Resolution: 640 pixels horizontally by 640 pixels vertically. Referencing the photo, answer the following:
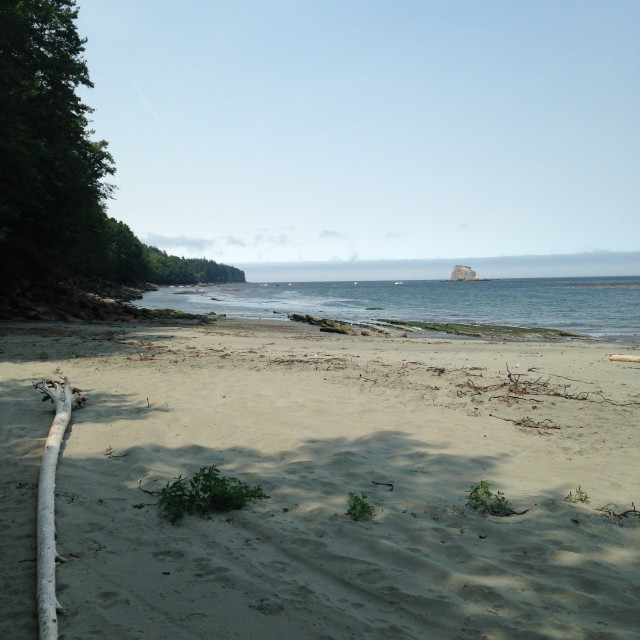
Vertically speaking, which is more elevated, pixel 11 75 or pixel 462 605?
pixel 11 75

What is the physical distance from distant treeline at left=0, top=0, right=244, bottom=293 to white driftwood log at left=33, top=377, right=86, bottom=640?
43.5 feet

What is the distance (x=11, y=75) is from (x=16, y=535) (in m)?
18.6

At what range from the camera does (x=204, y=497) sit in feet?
14.7

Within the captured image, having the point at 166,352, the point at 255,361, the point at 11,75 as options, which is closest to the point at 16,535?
the point at 255,361

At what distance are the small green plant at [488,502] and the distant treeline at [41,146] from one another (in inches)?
686

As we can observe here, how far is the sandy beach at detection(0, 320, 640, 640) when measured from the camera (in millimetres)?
3021

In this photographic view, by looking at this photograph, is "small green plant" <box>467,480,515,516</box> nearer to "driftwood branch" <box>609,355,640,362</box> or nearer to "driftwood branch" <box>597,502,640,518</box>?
"driftwood branch" <box>597,502,640,518</box>

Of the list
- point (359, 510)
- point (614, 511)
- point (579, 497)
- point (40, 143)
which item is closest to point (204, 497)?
point (359, 510)

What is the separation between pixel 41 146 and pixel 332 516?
20193 mm

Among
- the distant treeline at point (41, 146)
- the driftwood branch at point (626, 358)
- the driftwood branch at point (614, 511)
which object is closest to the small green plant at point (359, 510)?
the driftwood branch at point (614, 511)

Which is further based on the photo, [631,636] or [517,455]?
[517,455]

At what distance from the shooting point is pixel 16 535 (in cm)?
382

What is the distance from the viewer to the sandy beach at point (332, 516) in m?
3.02

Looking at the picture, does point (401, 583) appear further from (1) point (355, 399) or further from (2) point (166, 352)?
(2) point (166, 352)
